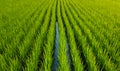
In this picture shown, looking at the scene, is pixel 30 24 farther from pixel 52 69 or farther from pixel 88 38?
pixel 52 69

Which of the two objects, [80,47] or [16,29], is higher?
[16,29]

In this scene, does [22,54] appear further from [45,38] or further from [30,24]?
[30,24]

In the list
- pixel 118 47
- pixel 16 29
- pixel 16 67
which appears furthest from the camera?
pixel 16 29

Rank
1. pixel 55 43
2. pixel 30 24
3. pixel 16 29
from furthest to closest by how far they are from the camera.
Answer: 1. pixel 30 24
2. pixel 16 29
3. pixel 55 43

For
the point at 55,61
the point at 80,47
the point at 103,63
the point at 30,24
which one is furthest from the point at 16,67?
the point at 30,24

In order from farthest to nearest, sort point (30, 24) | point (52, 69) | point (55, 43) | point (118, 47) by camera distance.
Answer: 1. point (30, 24)
2. point (55, 43)
3. point (118, 47)
4. point (52, 69)

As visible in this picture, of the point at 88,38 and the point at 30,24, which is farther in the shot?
the point at 30,24

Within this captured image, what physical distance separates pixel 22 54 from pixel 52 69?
716mm

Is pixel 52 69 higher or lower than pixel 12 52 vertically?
lower

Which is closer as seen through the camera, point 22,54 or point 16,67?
point 16,67

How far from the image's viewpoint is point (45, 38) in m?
5.09

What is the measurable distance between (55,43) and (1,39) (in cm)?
142

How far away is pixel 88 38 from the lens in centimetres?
509

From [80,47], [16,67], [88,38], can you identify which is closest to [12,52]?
[16,67]
